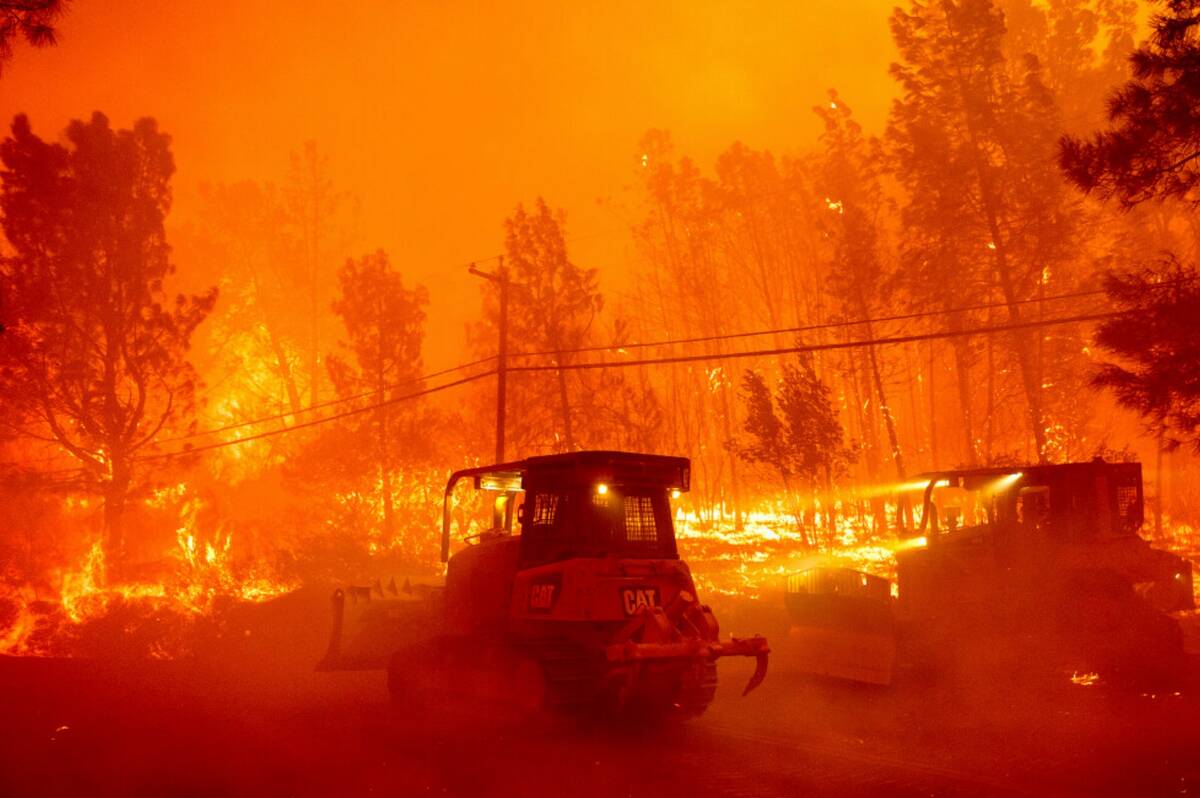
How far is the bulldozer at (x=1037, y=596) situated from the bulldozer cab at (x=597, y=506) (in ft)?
13.1

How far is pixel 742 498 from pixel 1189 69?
46814mm

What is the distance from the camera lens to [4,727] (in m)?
10.8

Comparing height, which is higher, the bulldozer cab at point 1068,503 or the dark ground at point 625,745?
the bulldozer cab at point 1068,503

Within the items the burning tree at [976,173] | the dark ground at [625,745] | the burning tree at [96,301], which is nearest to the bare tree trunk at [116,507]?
the burning tree at [96,301]

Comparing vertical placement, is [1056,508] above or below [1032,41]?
below

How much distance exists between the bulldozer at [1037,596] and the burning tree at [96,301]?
21.2 m

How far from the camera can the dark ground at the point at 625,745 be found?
836 cm

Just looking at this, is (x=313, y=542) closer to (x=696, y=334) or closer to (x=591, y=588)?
(x=591, y=588)

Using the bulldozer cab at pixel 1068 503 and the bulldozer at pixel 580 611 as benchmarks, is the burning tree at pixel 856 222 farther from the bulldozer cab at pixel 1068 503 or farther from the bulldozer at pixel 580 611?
the bulldozer at pixel 580 611

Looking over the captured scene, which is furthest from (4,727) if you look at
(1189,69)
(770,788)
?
(1189,69)

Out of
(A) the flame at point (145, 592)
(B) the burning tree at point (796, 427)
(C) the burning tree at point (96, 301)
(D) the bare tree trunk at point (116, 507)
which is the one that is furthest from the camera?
(B) the burning tree at point (796, 427)

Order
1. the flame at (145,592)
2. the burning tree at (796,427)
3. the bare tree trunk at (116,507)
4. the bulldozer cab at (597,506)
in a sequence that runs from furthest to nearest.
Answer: the burning tree at (796,427)
the bare tree trunk at (116,507)
the flame at (145,592)
the bulldozer cab at (597,506)

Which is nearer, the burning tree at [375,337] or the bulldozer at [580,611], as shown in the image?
the bulldozer at [580,611]

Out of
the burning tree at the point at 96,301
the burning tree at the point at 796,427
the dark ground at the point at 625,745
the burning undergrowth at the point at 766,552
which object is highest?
the burning tree at the point at 96,301
